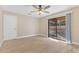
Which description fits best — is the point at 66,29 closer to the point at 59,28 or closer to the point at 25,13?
the point at 59,28

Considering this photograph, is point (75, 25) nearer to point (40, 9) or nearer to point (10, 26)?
point (40, 9)

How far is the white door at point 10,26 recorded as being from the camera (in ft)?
8.67

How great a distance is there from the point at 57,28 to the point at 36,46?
654mm

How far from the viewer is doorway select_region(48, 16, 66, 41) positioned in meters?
2.68

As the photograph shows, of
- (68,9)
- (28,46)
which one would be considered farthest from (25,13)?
(68,9)

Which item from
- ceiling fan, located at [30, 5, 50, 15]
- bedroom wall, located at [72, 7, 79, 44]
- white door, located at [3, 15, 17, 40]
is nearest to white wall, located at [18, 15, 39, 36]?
white door, located at [3, 15, 17, 40]

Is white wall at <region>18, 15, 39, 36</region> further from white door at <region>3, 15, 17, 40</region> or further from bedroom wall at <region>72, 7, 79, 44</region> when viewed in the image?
bedroom wall at <region>72, 7, 79, 44</region>

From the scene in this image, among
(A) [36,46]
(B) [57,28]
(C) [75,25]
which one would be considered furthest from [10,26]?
(C) [75,25]

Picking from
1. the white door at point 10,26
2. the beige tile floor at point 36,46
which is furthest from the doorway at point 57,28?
the white door at point 10,26

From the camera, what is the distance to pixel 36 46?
8.70ft

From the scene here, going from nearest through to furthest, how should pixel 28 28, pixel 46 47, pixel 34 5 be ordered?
pixel 34 5 → pixel 46 47 → pixel 28 28
